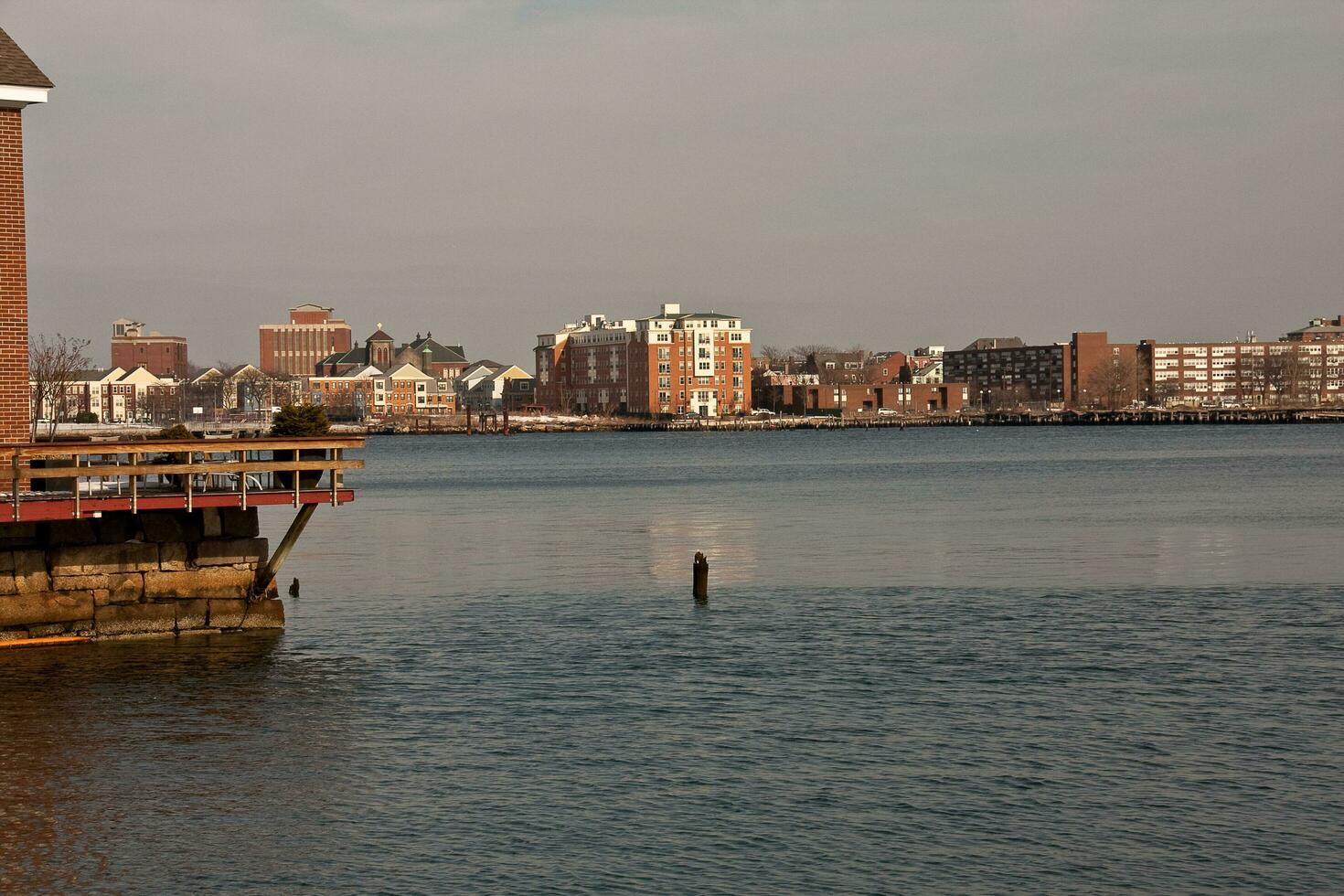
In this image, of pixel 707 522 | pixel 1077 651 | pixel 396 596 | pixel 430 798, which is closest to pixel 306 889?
pixel 430 798

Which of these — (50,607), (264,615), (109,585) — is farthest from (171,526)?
(264,615)

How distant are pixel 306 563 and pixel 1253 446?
→ 142240 millimetres

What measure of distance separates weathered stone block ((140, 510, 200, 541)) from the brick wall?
9.82ft

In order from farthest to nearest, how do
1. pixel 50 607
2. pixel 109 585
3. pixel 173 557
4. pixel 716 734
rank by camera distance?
pixel 173 557
pixel 109 585
pixel 50 607
pixel 716 734

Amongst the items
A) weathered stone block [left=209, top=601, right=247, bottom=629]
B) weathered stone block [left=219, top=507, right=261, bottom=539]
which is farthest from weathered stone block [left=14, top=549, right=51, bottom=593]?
weathered stone block [left=219, top=507, right=261, bottom=539]

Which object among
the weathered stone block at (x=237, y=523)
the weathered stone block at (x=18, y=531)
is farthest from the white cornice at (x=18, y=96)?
the weathered stone block at (x=237, y=523)

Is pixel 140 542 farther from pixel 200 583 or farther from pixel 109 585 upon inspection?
pixel 200 583

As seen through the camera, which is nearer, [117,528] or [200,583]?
[117,528]

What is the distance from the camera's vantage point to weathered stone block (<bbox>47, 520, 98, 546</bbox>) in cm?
2986

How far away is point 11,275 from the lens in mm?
30641

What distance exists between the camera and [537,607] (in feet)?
130

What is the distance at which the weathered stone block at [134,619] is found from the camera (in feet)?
100

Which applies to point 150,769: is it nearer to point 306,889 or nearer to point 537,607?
point 306,889

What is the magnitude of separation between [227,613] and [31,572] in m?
3.76
